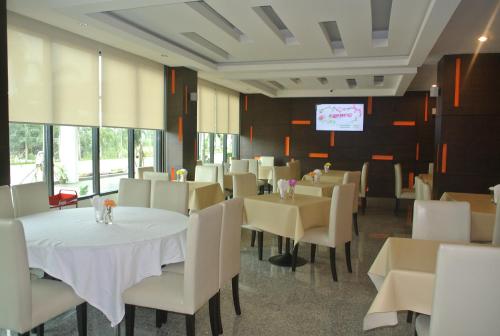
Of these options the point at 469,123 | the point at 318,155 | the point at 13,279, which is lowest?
the point at 13,279

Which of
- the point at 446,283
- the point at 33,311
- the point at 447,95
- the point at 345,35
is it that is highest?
the point at 345,35

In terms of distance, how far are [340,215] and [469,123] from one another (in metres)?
3.92

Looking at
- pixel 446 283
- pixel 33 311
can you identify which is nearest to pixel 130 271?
pixel 33 311

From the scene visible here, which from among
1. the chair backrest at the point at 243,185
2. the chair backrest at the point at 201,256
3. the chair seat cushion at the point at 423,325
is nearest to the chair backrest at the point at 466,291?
the chair seat cushion at the point at 423,325

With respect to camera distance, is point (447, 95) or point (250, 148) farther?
point (250, 148)

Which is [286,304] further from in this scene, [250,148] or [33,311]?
[250,148]

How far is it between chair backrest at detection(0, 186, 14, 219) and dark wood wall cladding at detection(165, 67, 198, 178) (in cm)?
421

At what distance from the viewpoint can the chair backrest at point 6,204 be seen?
344 cm

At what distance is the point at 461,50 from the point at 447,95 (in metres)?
0.77

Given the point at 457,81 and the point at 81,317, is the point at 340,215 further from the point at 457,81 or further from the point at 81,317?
the point at 457,81

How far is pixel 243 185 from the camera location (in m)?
5.72

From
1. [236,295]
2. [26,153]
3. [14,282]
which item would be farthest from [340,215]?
[26,153]

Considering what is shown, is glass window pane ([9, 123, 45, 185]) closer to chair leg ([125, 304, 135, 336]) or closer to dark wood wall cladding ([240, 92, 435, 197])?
chair leg ([125, 304, 135, 336])

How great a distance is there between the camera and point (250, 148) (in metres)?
12.3
